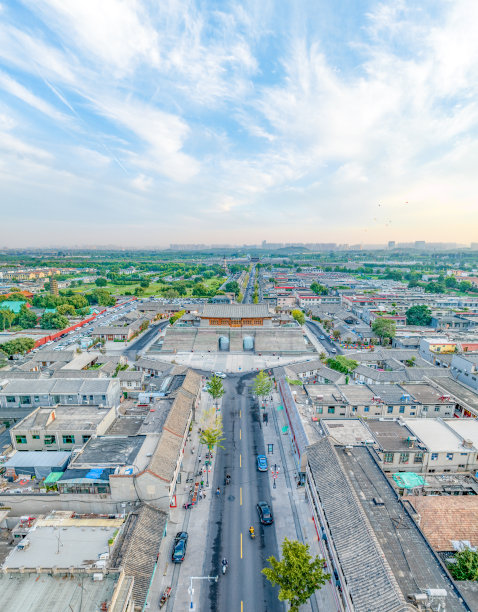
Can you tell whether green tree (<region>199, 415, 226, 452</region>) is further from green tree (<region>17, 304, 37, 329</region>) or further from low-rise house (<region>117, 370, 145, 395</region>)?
green tree (<region>17, 304, 37, 329</region>)

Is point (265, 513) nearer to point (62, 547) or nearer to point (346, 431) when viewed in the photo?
point (346, 431)

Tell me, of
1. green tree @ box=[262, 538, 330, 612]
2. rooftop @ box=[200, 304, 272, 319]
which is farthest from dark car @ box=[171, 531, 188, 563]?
rooftop @ box=[200, 304, 272, 319]

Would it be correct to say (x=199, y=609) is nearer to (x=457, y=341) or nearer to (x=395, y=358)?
(x=395, y=358)

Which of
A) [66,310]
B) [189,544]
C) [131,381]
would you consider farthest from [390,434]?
[66,310]

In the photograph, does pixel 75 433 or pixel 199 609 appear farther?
pixel 75 433

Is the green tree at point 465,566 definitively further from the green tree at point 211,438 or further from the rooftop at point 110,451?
the rooftop at point 110,451

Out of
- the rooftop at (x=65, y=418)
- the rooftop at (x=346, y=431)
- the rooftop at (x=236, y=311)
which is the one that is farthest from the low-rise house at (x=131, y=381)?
the rooftop at (x=346, y=431)

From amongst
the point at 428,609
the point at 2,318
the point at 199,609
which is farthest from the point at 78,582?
the point at 2,318
